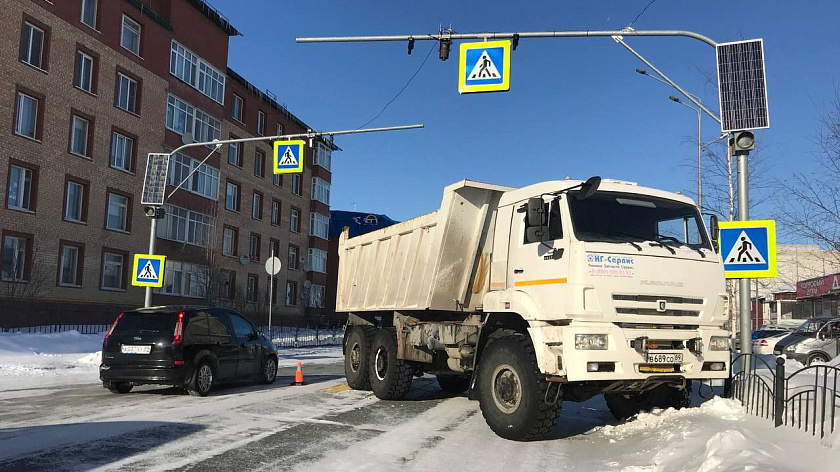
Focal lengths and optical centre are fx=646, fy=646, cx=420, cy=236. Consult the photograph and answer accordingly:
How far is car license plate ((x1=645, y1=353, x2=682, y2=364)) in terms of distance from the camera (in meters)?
7.30

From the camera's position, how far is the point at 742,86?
1040cm

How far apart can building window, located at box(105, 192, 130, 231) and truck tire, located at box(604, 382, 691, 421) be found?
2894 cm

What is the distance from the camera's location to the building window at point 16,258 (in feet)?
85.9

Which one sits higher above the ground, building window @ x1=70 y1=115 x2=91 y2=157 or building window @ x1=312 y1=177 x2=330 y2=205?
building window @ x1=312 y1=177 x2=330 y2=205

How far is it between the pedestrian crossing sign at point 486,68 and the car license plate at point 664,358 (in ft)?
18.3

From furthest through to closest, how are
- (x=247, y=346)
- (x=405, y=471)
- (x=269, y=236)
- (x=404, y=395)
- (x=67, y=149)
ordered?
(x=269, y=236) → (x=67, y=149) → (x=247, y=346) → (x=404, y=395) → (x=405, y=471)

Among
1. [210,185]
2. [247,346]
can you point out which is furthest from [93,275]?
[247,346]

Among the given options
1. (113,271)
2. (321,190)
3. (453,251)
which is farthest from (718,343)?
(321,190)

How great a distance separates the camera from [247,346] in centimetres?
1293

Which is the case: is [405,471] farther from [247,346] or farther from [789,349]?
[789,349]

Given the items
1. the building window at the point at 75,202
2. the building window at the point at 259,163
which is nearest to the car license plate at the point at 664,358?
the building window at the point at 75,202

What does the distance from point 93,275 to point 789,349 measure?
96.6ft

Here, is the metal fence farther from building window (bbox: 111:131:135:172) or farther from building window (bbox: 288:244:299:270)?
building window (bbox: 288:244:299:270)

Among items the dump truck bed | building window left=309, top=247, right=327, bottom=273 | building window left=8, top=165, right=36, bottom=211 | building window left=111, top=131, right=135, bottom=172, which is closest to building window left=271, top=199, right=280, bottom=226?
building window left=309, top=247, right=327, bottom=273
